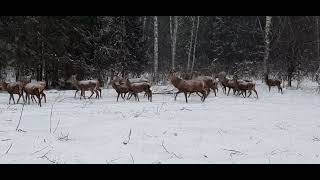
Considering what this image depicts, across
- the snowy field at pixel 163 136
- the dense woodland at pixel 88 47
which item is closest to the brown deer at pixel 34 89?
the snowy field at pixel 163 136

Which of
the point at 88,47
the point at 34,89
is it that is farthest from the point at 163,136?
the point at 88,47

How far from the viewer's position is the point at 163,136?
28.6 ft

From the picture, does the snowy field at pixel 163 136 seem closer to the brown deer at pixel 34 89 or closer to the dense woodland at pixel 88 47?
the brown deer at pixel 34 89

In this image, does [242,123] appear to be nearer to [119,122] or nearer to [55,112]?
[119,122]

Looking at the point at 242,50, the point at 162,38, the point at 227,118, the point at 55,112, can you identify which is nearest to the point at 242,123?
the point at 227,118

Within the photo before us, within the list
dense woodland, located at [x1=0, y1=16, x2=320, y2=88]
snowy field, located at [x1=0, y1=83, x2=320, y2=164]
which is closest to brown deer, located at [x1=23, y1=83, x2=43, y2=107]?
snowy field, located at [x1=0, y1=83, x2=320, y2=164]

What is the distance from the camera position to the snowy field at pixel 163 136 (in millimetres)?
7113

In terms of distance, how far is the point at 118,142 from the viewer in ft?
26.5

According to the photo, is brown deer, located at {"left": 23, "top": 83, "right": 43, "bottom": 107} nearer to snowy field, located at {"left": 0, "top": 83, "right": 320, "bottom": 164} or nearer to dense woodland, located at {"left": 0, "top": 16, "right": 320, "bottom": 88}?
snowy field, located at {"left": 0, "top": 83, "right": 320, "bottom": 164}

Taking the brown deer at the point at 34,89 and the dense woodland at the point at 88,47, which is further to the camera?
the dense woodland at the point at 88,47

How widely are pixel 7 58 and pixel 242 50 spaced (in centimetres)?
2210

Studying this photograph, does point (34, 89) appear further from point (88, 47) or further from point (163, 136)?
point (88, 47)

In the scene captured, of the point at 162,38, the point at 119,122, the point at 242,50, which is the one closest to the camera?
the point at 119,122

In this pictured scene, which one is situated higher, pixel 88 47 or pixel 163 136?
pixel 88 47
